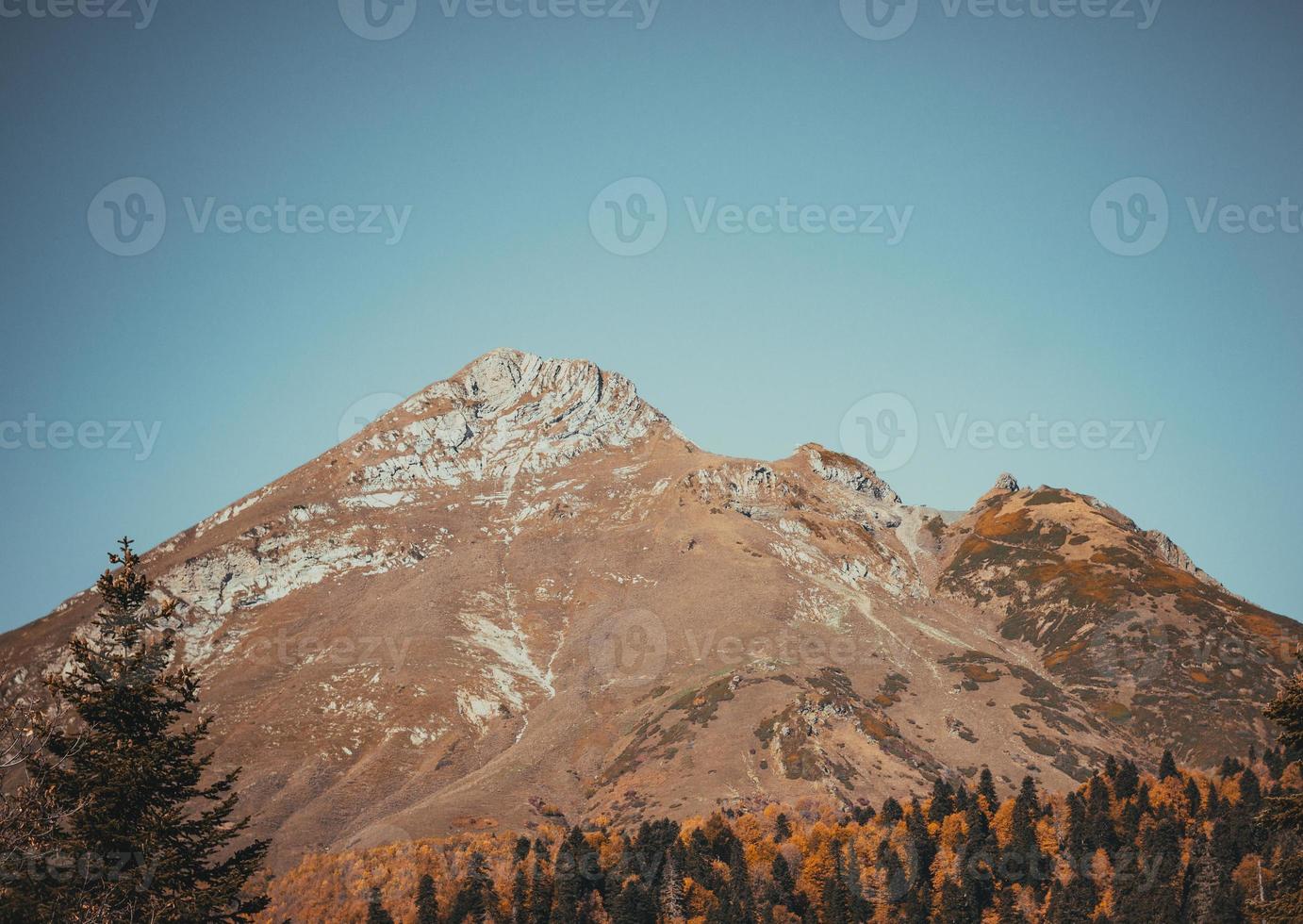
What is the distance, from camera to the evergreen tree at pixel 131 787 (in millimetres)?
30594

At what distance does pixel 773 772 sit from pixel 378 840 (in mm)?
68577

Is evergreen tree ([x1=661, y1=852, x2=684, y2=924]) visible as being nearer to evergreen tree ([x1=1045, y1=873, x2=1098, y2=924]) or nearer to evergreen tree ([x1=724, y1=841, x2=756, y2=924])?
evergreen tree ([x1=724, y1=841, x2=756, y2=924])

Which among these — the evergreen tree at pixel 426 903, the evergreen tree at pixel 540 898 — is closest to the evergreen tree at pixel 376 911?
the evergreen tree at pixel 426 903

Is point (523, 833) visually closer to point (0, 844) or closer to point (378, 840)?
point (378, 840)

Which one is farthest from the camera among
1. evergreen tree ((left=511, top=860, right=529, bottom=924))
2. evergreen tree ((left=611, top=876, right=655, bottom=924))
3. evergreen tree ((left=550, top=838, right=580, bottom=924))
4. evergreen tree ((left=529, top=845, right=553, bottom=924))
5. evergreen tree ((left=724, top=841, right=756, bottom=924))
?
evergreen tree ((left=511, top=860, right=529, bottom=924))

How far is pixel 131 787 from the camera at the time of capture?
31984 mm

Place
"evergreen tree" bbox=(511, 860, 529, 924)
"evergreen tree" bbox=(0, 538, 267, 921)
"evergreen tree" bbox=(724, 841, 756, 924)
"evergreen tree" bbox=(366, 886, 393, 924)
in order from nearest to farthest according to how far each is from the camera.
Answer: "evergreen tree" bbox=(0, 538, 267, 921), "evergreen tree" bbox=(724, 841, 756, 924), "evergreen tree" bbox=(366, 886, 393, 924), "evergreen tree" bbox=(511, 860, 529, 924)

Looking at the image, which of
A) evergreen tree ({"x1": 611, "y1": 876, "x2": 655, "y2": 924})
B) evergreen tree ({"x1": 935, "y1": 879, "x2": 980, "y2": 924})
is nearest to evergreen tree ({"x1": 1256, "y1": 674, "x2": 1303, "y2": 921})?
evergreen tree ({"x1": 611, "y1": 876, "x2": 655, "y2": 924})

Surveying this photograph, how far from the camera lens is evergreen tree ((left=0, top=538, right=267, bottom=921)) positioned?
1204 inches

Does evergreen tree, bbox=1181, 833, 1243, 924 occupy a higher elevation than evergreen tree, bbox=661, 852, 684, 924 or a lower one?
lower

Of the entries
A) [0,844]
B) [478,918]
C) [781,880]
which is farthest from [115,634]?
[781,880]

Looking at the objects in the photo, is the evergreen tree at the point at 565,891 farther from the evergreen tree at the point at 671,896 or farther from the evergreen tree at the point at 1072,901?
the evergreen tree at the point at 1072,901

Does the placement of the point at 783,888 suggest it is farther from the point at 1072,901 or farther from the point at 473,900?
the point at 473,900

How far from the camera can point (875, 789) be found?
16450cm
